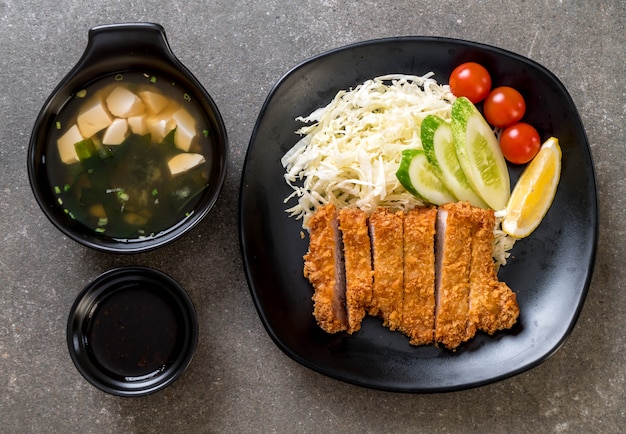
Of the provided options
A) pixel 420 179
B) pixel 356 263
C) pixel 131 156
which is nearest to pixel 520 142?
pixel 420 179

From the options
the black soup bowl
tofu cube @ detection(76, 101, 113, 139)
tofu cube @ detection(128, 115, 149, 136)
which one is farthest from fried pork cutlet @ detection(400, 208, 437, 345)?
tofu cube @ detection(76, 101, 113, 139)

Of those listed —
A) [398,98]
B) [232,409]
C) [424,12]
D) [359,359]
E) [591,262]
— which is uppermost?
[424,12]

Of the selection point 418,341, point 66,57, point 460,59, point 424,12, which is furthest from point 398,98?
point 66,57

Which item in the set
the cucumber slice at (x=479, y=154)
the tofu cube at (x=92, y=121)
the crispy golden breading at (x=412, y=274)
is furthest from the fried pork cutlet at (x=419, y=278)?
the tofu cube at (x=92, y=121)

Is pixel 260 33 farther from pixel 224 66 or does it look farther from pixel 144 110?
pixel 144 110

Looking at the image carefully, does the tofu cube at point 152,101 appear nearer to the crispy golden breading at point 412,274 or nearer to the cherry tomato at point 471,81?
the crispy golden breading at point 412,274

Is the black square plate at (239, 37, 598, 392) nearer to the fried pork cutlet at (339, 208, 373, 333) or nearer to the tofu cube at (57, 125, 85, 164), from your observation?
the fried pork cutlet at (339, 208, 373, 333)
